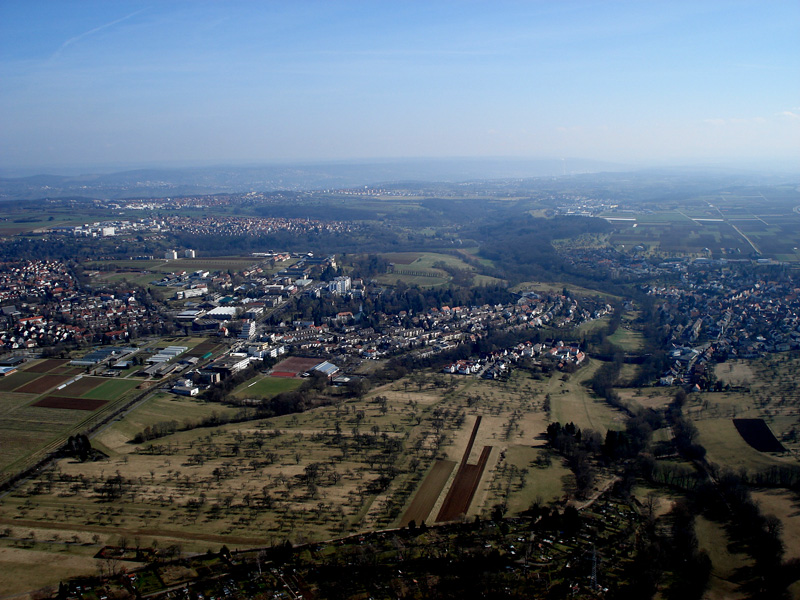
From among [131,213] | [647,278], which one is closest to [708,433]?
[647,278]

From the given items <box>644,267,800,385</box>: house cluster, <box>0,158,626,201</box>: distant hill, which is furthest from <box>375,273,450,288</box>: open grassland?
<box>0,158,626,201</box>: distant hill

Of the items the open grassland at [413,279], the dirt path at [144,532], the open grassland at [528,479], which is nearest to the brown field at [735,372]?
the open grassland at [528,479]

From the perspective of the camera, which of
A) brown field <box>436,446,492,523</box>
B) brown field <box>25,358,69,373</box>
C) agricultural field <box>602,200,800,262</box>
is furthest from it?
agricultural field <box>602,200,800,262</box>

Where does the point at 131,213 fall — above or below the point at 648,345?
above

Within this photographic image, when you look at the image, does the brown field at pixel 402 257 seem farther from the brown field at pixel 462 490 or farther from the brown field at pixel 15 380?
the brown field at pixel 462 490

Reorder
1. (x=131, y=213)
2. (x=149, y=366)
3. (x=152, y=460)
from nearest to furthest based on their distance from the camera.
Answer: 1. (x=152, y=460)
2. (x=149, y=366)
3. (x=131, y=213)

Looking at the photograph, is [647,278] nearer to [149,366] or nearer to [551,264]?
[551,264]

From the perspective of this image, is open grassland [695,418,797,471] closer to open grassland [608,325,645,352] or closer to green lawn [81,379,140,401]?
open grassland [608,325,645,352]
